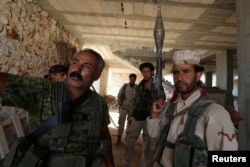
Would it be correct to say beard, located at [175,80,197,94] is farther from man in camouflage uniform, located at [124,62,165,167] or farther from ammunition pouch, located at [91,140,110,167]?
man in camouflage uniform, located at [124,62,165,167]

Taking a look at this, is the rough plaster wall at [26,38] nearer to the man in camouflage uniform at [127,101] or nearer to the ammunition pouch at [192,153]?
the man in camouflage uniform at [127,101]

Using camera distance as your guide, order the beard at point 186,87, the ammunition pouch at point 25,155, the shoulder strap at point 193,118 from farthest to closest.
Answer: the beard at point 186,87
the shoulder strap at point 193,118
the ammunition pouch at point 25,155

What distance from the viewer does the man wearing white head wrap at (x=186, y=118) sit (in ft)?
3.92

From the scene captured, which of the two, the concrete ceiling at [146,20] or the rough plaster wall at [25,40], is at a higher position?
the concrete ceiling at [146,20]

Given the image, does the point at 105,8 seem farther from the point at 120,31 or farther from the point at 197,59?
the point at 197,59

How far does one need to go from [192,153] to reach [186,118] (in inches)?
8.8

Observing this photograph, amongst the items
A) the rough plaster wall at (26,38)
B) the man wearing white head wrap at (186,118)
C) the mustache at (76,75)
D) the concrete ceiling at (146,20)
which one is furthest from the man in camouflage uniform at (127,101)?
the mustache at (76,75)

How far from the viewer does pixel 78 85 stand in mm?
1333

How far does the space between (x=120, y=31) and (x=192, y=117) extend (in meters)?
3.77

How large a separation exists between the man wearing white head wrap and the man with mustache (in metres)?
0.46

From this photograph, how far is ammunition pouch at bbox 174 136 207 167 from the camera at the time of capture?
119 centimetres

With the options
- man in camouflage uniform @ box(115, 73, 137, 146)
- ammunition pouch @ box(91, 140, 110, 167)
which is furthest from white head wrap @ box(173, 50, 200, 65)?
man in camouflage uniform @ box(115, 73, 137, 146)

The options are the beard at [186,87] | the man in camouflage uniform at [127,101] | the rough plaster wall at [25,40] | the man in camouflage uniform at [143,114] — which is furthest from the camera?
the man in camouflage uniform at [127,101]

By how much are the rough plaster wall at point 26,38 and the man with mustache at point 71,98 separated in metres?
1.73
